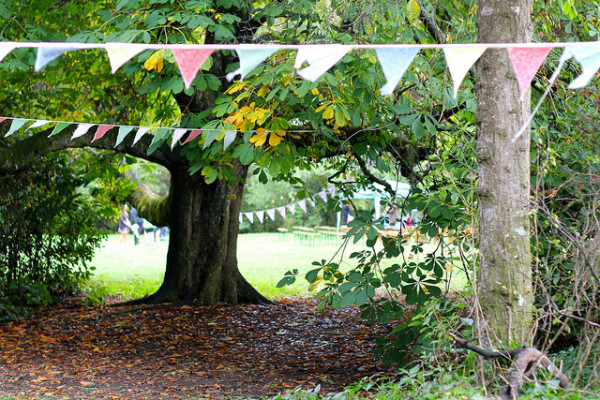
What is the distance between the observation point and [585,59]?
282 centimetres

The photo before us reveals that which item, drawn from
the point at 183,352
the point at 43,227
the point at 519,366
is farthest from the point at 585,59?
the point at 43,227

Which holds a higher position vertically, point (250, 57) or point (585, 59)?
point (250, 57)

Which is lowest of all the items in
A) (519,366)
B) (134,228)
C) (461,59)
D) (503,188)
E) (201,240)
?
(519,366)

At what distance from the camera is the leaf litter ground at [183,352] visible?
5.10 meters

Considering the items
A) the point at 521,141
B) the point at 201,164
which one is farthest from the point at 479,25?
the point at 201,164

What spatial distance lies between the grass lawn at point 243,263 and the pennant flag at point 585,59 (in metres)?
7.03

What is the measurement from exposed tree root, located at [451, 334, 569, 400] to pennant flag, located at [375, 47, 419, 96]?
140 cm

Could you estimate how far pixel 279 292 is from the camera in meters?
11.4

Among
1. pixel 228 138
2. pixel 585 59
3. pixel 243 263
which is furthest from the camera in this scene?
pixel 243 263

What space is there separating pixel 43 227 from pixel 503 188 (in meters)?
7.62

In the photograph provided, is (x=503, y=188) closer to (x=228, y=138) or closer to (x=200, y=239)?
(x=228, y=138)

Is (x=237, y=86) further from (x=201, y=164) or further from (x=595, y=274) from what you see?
(x=595, y=274)

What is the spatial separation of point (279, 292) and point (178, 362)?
5.47m

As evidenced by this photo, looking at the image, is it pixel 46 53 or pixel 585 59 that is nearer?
pixel 585 59
